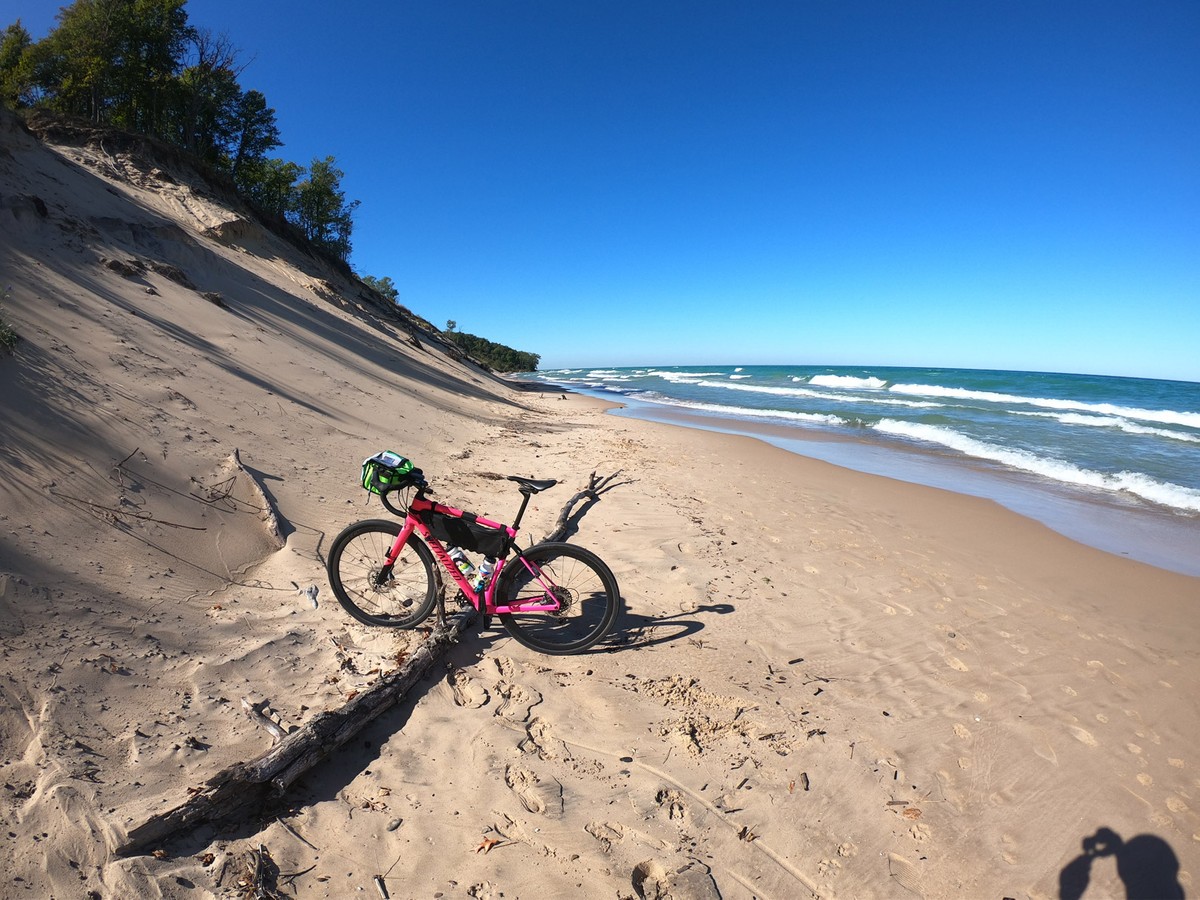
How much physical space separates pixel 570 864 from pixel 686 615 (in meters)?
2.43

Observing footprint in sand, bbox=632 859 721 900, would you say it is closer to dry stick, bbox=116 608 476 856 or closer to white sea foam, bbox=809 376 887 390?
dry stick, bbox=116 608 476 856

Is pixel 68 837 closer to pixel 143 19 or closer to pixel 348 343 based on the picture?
pixel 348 343

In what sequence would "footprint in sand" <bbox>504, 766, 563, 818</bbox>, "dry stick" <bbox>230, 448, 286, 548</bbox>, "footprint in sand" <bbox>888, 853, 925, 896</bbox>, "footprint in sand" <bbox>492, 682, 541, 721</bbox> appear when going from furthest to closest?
"dry stick" <bbox>230, 448, 286, 548</bbox>
"footprint in sand" <bbox>492, 682, 541, 721</bbox>
"footprint in sand" <bbox>504, 766, 563, 818</bbox>
"footprint in sand" <bbox>888, 853, 925, 896</bbox>

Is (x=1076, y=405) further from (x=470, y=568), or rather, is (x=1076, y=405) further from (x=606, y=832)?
(x=606, y=832)

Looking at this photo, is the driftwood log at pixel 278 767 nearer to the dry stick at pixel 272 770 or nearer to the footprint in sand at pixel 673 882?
the dry stick at pixel 272 770

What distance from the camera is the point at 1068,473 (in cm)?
1187

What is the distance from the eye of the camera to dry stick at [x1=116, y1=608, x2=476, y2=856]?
2137 mm

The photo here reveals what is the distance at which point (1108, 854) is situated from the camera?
8.93 feet

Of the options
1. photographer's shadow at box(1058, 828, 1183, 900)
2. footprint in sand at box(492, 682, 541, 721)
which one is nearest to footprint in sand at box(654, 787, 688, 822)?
footprint in sand at box(492, 682, 541, 721)

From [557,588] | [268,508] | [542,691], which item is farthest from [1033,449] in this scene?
[268,508]

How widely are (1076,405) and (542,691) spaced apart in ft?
123

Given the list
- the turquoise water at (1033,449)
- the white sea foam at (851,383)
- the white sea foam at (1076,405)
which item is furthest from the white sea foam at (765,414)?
the white sea foam at (851,383)

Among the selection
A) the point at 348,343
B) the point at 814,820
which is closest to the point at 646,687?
the point at 814,820

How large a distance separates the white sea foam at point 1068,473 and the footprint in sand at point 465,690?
41.1 ft
